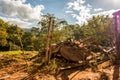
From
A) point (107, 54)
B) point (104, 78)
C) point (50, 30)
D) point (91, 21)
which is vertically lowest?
point (104, 78)

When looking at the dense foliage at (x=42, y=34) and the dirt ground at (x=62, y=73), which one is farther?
the dense foliage at (x=42, y=34)

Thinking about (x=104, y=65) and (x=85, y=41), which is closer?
(x=104, y=65)

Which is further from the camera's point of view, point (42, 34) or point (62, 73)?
point (42, 34)

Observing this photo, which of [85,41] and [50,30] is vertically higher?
[50,30]

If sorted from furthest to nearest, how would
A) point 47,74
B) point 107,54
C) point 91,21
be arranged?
Result: 1. point 91,21
2. point 107,54
3. point 47,74

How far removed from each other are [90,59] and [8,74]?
547 cm

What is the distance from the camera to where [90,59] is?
484 inches

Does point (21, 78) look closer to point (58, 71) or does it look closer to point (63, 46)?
point (58, 71)

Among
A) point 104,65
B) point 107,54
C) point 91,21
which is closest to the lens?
point 104,65

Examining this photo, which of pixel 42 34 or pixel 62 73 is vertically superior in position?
pixel 42 34

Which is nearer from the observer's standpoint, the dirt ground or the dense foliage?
the dirt ground

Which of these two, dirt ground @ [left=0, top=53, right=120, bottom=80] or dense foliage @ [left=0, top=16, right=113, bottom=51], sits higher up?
dense foliage @ [left=0, top=16, right=113, bottom=51]

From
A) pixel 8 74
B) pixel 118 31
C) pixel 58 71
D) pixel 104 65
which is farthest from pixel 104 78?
pixel 8 74

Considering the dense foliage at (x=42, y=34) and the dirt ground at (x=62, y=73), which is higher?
the dense foliage at (x=42, y=34)
